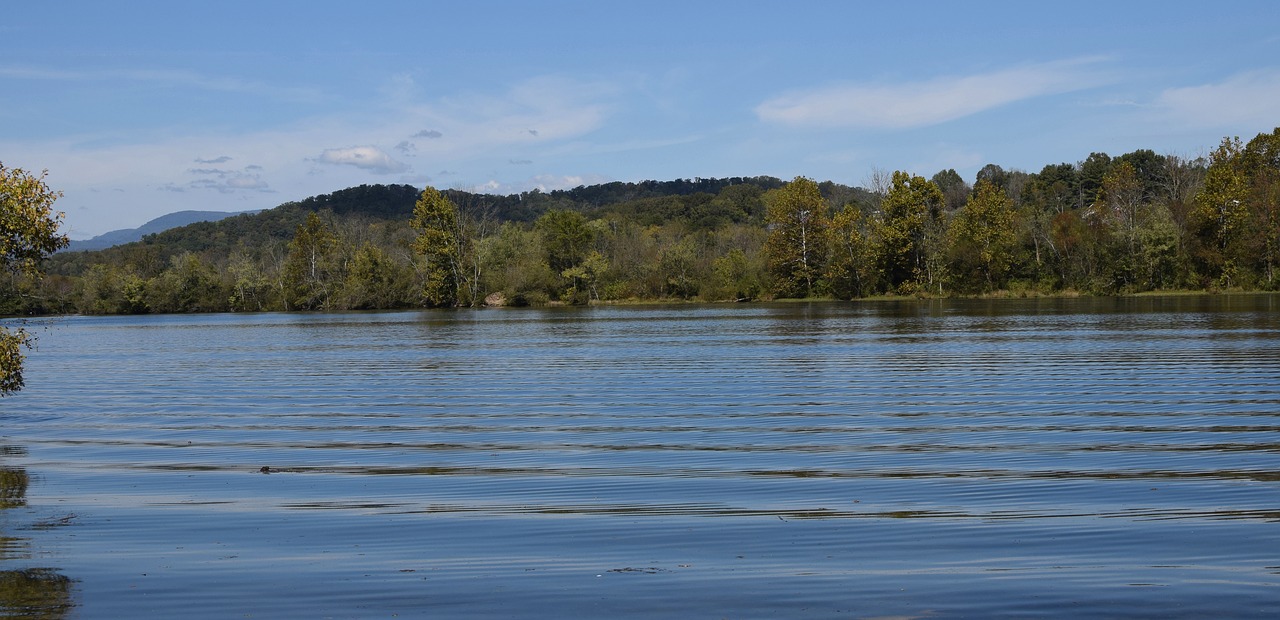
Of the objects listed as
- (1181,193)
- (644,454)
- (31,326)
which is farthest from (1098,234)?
(31,326)

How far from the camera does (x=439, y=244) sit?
116 m

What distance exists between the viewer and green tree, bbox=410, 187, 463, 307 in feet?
380

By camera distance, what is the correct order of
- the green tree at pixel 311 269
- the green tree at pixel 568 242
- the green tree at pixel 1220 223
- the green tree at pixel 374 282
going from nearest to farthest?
1. the green tree at pixel 1220 223
2. the green tree at pixel 374 282
3. the green tree at pixel 568 242
4. the green tree at pixel 311 269

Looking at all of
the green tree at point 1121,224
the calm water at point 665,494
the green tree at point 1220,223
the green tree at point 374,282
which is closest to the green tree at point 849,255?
the green tree at point 1121,224

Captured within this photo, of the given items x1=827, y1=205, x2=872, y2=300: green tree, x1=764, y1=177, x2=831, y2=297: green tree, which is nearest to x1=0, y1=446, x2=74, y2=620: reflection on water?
x1=827, y1=205, x2=872, y2=300: green tree

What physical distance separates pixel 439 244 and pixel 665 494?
106382 mm

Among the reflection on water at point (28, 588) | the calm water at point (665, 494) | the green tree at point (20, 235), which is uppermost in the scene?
the green tree at point (20, 235)

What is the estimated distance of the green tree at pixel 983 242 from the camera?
98.4 metres

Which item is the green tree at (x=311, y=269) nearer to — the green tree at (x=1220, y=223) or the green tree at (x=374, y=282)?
the green tree at (x=374, y=282)

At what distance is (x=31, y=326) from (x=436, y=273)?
40.3m

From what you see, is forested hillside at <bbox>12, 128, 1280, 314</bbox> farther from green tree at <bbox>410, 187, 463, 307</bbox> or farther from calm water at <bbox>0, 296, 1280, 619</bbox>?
calm water at <bbox>0, 296, 1280, 619</bbox>

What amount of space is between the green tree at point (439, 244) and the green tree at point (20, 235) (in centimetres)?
9464

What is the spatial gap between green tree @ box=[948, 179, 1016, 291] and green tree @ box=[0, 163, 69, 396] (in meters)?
A: 88.5

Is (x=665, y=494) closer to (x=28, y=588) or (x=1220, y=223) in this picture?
(x=28, y=588)
